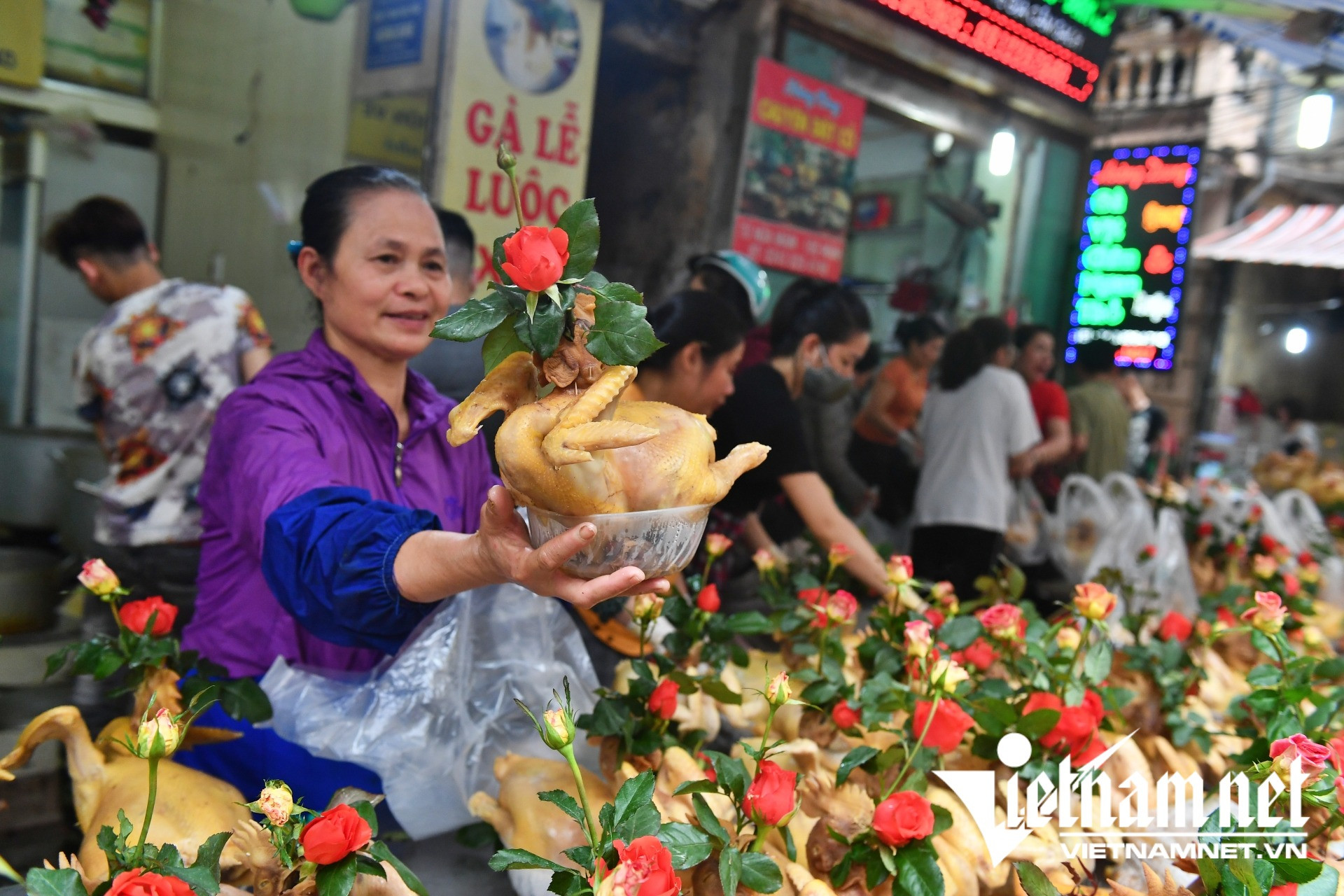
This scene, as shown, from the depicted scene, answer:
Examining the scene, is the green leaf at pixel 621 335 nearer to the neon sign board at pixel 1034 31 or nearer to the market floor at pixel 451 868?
the market floor at pixel 451 868

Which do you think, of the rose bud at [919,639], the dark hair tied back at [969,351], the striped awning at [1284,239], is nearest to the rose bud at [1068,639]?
the rose bud at [919,639]

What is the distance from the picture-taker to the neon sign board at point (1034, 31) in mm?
3539

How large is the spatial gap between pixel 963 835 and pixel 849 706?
10.2 inches

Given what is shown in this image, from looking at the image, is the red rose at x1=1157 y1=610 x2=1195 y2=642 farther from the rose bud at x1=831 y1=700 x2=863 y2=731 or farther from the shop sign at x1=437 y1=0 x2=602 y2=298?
the shop sign at x1=437 y1=0 x2=602 y2=298

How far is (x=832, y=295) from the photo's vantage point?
10.1 feet

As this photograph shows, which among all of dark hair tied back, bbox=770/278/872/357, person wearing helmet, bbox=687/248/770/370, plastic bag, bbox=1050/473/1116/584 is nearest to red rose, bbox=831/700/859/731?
dark hair tied back, bbox=770/278/872/357

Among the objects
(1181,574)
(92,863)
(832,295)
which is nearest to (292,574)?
(92,863)

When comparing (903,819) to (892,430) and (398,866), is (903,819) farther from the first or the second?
(892,430)

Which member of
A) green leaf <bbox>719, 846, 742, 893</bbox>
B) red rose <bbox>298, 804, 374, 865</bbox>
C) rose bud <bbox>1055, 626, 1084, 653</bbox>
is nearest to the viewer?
red rose <bbox>298, 804, 374, 865</bbox>

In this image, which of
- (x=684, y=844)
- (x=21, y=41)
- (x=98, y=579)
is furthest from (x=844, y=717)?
(x=21, y=41)

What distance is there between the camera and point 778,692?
1081 millimetres

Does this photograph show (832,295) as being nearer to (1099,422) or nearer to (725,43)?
(725,43)

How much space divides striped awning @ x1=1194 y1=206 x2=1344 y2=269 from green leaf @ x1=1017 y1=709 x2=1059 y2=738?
821cm

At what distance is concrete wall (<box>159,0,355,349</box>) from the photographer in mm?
3805
